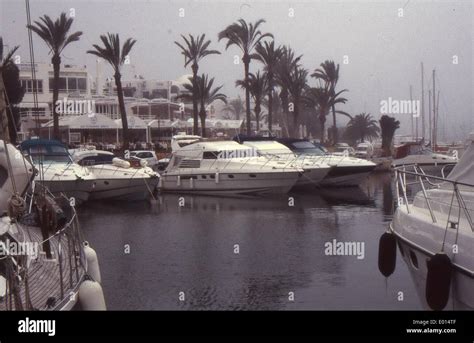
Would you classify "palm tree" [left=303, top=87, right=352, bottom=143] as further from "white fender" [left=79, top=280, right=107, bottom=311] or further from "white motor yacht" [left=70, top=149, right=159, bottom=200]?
"white fender" [left=79, top=280, right=107, bottom=311]

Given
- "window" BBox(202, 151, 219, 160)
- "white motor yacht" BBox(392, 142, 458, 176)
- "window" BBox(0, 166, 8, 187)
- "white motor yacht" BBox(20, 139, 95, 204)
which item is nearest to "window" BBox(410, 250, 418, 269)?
"window" BBox(0, 166, 8, 187)

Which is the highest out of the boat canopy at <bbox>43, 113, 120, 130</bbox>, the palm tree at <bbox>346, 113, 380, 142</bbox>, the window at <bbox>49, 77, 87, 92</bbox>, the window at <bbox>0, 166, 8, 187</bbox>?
the window at <bbox>49, 77, 87, 92</bbox>

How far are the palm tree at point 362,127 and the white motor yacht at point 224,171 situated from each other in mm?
38686

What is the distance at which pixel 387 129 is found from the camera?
125ft

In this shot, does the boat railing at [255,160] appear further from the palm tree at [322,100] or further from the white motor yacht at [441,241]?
the palm tree at [322,100]

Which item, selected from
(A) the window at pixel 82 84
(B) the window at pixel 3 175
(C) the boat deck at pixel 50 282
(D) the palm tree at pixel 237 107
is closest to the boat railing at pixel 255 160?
(C) the boat deck at pixel 50 282

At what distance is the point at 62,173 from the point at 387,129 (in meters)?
23.0

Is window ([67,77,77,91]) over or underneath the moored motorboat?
over

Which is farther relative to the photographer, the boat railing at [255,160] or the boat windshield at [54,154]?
the boat railing at [255,160]

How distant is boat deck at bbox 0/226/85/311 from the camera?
622cm

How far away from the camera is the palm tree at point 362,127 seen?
209ft

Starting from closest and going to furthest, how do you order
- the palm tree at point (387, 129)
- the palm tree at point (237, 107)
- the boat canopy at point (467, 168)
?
the boat canopy at point (467, 168)
the palm tree at point (387, 129)
the palm tree at point (237, 107)

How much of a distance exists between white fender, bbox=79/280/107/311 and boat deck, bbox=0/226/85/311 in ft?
0.28
